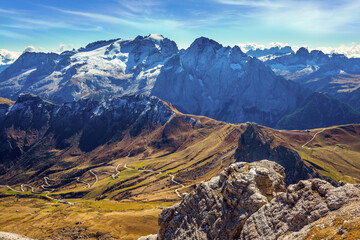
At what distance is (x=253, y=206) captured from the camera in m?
40.1

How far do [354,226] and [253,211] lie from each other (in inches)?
643

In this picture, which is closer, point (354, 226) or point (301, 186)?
point (354, 226)

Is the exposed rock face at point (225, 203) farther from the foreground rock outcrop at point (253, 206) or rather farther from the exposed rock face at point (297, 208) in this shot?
the exposed rock face at point (297, 208)

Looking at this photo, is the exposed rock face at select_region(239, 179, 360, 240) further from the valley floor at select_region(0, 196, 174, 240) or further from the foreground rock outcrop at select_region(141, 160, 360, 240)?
the valley floor at select_region(0, 196, 174, 240)

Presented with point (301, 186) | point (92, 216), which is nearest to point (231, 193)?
point (301, 186)

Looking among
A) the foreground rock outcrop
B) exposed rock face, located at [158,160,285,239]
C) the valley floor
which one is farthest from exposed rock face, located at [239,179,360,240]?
the valley floor

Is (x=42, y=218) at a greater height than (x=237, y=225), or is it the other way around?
(x=237, y=225)

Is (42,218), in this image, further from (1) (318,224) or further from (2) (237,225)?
(1) (318,224)

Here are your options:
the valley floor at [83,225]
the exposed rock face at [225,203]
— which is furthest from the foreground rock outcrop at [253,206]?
the valley floor at [83,225]

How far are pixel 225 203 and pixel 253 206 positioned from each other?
6587 millimetres

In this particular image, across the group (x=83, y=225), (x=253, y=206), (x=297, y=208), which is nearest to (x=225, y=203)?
(x=253, y=206)

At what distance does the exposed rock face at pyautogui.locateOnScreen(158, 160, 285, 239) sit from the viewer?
4141 centimetres

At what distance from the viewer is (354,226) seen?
25.0 metres

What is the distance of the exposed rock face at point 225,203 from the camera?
136 ft
